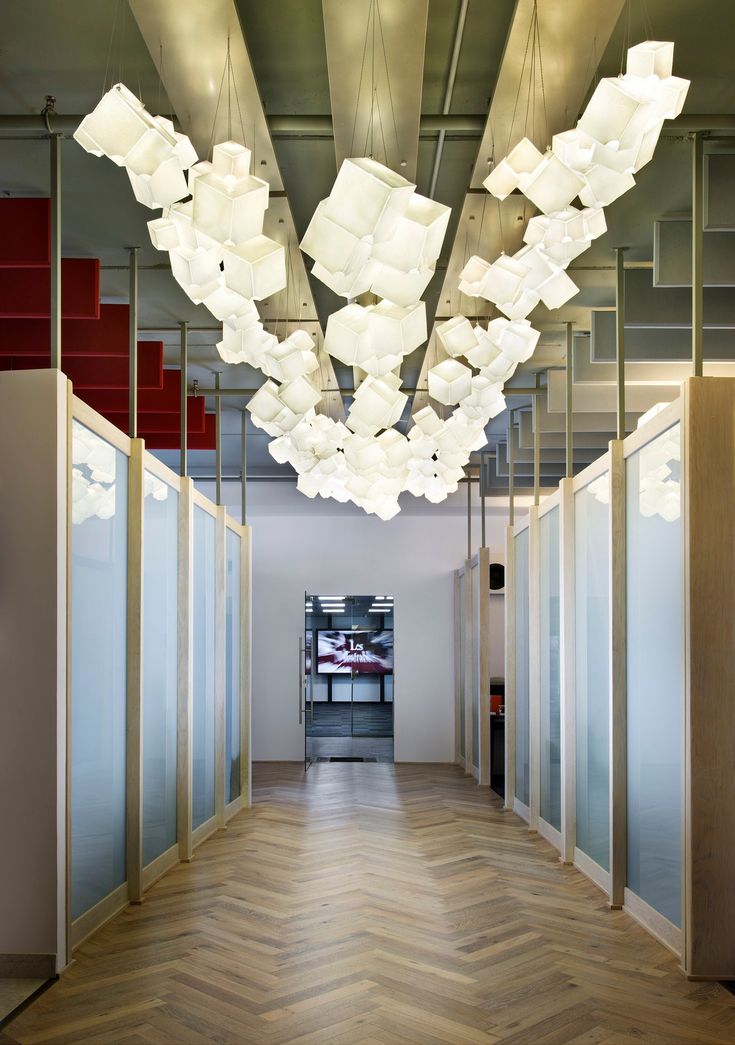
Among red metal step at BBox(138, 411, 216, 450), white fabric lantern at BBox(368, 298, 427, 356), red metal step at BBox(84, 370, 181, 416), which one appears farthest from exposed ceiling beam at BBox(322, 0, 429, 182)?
red metal step at BBox(138, 411, 216, 450)

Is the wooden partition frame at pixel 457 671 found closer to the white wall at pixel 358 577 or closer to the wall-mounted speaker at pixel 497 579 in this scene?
the white wall at pixel 358 577

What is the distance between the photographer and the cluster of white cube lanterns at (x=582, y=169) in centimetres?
281

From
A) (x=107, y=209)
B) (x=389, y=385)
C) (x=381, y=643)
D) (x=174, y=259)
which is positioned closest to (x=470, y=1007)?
(x=389, y=385)

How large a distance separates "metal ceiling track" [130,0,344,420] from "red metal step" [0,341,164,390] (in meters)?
3.55

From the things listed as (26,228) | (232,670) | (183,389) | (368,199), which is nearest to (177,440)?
(232,670)

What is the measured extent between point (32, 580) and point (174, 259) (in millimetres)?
2174

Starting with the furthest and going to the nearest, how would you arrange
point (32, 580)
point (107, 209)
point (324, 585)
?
point (324, 585) < point (107, 209) < point (32, 580)

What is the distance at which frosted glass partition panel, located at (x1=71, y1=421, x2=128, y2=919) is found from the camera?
18.2ft

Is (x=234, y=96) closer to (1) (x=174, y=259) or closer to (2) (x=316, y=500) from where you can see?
(1) (x=174, y=259)

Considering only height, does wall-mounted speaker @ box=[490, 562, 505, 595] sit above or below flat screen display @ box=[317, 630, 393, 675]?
above

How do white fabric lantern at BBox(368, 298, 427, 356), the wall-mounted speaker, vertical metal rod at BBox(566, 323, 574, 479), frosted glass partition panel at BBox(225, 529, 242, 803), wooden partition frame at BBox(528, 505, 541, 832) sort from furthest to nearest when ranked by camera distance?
the wall-mounted speaker
frosted glass partition panel at BBox(225, 529, 242, 803)
wooden partition frame at BBox(528, 505, 541, 832)
vertical metal rod at BBox(566, 323, 574, 479)
white fabric lantern at BBox(368, 298, 427, 356)

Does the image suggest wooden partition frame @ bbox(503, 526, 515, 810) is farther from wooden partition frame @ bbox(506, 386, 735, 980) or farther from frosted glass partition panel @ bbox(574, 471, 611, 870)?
wooden partition frame @ bbox(506, 386, 735, 980)

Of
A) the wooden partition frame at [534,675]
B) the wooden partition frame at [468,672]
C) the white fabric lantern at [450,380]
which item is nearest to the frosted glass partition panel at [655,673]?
the white fabric lantern at [450,380]

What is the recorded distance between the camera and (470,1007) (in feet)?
15.3
